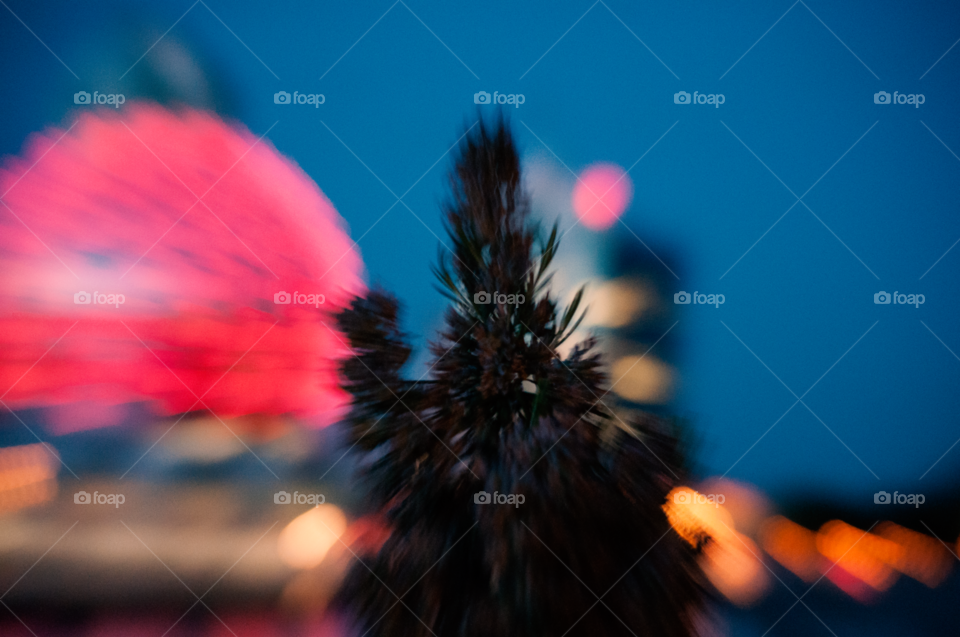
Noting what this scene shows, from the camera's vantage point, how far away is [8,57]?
76 centimetres

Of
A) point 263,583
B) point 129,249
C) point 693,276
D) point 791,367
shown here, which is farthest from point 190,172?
point 791,367

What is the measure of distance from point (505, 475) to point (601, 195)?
20.1 inches

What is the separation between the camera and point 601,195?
74cm

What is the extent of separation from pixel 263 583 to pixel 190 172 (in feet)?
2.43

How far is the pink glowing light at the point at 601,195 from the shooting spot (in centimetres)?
74

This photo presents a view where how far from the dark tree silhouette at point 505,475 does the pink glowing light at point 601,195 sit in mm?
123

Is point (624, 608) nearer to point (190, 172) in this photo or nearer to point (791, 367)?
point (791, 367)

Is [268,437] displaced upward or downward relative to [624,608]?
upward

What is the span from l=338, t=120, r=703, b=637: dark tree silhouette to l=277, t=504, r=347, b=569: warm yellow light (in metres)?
0.07

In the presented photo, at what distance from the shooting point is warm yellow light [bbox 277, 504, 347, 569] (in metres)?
0.70
